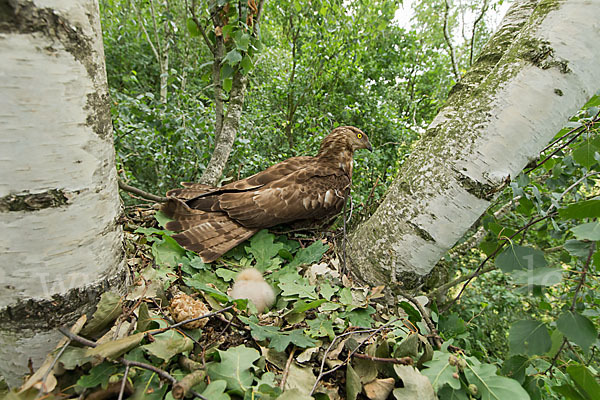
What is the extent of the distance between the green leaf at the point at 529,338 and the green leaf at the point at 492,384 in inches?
3.4

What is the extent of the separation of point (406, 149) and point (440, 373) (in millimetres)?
3614

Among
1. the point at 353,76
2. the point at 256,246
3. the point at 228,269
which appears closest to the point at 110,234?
the point at 228,269

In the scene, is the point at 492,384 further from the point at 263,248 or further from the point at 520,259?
the point at 263,248

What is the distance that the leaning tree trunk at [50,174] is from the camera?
55 cm

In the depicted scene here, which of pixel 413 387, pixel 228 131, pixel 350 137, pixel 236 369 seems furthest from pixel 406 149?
pixel 236 369

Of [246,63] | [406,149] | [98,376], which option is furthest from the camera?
[406,149]

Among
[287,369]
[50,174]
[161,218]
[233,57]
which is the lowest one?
[161,218]

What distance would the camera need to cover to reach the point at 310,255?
1464 mm

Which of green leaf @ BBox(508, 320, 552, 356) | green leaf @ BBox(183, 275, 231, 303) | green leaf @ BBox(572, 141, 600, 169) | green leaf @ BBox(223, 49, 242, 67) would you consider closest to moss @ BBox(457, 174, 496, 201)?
green leaf @ BBox(572, 141, 600, 169)

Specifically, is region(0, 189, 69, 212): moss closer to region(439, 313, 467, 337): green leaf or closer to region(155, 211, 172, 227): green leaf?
region(155, 211, 172, 227): green leaf

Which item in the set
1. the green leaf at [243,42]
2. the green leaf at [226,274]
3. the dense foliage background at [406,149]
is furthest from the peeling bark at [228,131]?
the green leaf at [226,274]

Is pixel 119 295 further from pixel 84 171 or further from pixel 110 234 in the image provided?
pixel 84 171

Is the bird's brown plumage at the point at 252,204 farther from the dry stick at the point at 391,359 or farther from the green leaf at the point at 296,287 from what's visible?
the dry stick at the point at 391,359

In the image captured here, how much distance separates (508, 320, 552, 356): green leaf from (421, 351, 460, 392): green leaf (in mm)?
160
